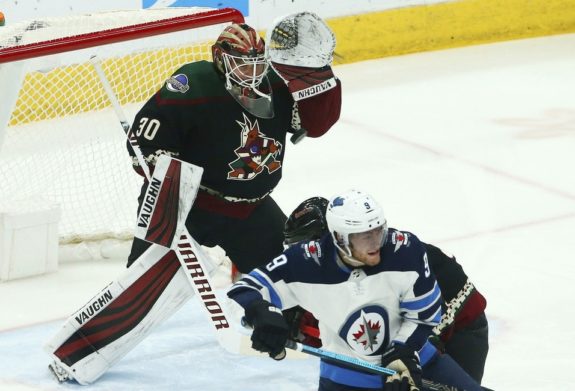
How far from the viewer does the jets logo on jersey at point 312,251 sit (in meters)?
3.27

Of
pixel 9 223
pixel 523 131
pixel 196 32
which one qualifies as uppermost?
pixel 196 32

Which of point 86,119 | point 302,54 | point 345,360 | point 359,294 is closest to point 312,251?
point 359,294

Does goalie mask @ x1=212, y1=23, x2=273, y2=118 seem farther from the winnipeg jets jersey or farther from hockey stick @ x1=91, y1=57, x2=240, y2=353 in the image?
the winnipeg jets jersey

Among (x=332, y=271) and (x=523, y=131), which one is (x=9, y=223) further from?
(x=523, y=131)

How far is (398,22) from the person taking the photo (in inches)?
313

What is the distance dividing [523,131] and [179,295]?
314 cm

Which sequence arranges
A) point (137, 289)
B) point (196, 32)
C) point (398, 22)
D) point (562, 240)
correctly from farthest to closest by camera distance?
point (398, 22) < point (562, 240) < point (196, 32) < point (137, 289)

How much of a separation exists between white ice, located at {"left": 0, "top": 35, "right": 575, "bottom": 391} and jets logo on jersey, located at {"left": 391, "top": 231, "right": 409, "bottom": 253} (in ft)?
3.29

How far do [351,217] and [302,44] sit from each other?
91 cm

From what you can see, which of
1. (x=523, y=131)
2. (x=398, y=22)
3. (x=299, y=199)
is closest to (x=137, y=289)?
(x=299, y=199)

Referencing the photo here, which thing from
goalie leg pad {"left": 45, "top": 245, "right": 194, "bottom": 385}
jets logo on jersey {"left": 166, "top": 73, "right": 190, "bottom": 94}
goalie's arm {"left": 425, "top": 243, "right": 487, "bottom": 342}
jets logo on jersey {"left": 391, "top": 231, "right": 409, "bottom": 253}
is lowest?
goalie leg pad {"left": 45, "top": 245, "right": 194, "bottom": 385}

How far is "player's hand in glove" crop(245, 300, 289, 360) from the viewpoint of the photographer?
3.15 metres

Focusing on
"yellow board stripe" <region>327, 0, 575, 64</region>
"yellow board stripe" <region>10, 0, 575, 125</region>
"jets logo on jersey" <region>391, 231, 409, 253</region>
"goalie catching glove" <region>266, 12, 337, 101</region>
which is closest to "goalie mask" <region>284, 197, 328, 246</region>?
"goalie catching glove" <region>266, 12, 337, 101</region>

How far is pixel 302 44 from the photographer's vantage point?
396 centimetres
